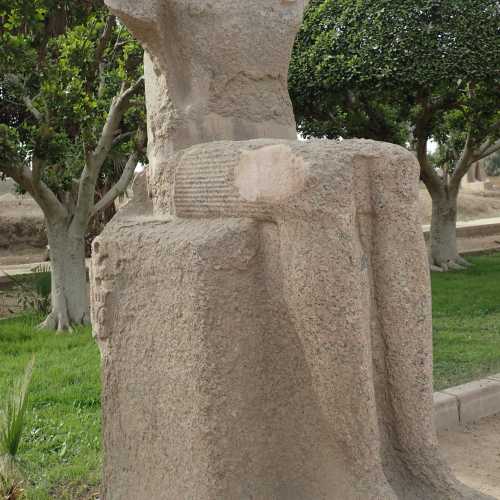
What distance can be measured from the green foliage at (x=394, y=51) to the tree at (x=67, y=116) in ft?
6.63

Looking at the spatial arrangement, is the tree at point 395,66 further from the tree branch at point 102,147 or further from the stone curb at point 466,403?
the stone curb at point 466,403

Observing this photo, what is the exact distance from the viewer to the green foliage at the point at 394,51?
25.5 feet

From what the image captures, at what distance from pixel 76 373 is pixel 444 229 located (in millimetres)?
7307

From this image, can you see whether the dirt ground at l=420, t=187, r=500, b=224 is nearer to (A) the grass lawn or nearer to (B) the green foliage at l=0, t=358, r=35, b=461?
(A) the grass lawn

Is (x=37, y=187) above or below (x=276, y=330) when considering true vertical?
above

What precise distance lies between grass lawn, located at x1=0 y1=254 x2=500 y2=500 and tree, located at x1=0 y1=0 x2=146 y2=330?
88cm

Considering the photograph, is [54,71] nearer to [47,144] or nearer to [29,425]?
[47,144]

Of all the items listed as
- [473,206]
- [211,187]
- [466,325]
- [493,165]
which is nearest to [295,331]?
[211,187]

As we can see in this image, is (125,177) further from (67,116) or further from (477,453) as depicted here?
(477,453)

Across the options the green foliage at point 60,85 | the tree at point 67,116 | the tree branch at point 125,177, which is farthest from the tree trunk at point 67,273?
the green foliage at point 60,85

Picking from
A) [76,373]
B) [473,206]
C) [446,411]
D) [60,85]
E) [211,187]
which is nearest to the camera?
[211,187]

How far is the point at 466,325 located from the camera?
6777 mm


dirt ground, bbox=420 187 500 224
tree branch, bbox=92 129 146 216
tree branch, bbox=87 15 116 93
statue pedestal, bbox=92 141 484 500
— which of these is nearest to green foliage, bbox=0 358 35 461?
statue pedestal, bbox=92 141 484 500

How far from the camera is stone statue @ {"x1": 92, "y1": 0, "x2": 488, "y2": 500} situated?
2.03 meters
